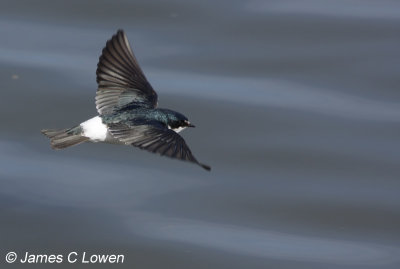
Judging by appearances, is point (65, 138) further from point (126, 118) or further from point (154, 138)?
point (154, 138)

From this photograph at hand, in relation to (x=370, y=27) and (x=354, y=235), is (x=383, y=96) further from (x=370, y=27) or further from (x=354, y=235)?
(x=354, y=235)

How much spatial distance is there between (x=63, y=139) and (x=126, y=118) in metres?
0.34

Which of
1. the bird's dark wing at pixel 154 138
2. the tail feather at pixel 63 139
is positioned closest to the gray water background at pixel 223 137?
the tail feather at pixel 63 139

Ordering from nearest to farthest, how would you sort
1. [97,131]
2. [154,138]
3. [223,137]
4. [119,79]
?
[154,138], [97,131], [119,79], [223,137]

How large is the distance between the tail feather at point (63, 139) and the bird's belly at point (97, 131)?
4 centimetres

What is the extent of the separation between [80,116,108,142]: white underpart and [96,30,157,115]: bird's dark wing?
1.23 feet

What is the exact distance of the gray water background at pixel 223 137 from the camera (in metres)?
5.64

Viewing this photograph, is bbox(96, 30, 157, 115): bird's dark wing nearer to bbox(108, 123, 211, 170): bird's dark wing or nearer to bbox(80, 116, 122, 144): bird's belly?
bbox(80, 116, 122, 144): bird's belly

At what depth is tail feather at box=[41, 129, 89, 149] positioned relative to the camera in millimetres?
5297

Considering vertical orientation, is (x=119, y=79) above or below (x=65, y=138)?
above

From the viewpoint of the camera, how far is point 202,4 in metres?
8.38

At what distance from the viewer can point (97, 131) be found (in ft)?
17.3

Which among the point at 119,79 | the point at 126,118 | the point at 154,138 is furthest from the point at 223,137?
the point at 154,138

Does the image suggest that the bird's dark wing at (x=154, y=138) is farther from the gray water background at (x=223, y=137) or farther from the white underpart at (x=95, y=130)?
the gray water background at (x=223, y=137)
